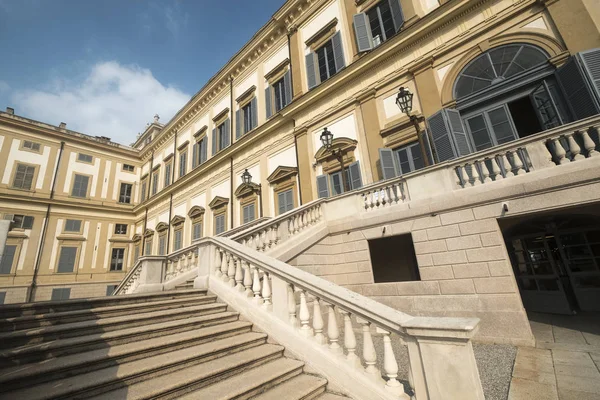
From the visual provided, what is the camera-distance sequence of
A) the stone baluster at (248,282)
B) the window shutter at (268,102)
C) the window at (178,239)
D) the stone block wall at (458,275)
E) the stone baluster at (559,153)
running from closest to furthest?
the stone baluster at (248,282) → the stone baluster at (559,153) → the stone block wall at (458,275) → the window shutter at (268,102) → the window at (178,239)

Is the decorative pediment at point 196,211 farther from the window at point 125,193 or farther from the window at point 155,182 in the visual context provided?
the window at point 125,193

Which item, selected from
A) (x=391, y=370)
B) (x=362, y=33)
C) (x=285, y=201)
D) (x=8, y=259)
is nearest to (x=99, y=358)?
(x=391, y=370)

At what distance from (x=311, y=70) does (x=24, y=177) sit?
76.8 feet

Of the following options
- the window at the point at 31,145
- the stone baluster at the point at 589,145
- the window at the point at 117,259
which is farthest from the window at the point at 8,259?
the stone baluster at the point at 589,145

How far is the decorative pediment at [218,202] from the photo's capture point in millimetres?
15578

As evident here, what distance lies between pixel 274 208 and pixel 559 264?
1054cm

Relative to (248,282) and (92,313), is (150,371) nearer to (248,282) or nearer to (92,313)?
(92,313)

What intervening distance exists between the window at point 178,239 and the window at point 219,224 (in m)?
4.06

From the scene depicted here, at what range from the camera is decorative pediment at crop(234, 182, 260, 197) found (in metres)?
13.7

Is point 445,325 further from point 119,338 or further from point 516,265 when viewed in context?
point 516,265

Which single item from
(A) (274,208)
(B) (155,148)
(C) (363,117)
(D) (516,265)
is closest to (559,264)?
(D) (516,265)

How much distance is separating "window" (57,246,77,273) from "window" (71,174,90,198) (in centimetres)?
458

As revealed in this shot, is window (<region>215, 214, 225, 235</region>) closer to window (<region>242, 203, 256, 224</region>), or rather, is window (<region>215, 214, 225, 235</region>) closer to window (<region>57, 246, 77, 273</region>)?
window (<region>242, 203, 256, 224</region>)

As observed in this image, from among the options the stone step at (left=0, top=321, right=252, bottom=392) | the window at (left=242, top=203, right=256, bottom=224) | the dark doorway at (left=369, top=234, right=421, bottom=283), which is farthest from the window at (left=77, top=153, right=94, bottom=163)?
the stone step at (left=0, top=321, right=252, bottom=392)
